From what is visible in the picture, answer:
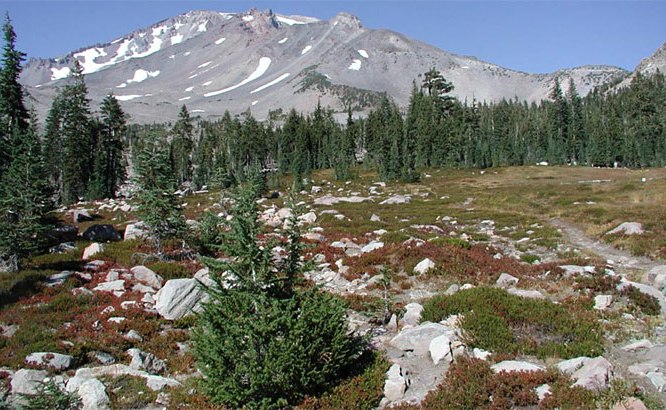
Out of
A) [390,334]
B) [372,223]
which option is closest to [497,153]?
[372,223]

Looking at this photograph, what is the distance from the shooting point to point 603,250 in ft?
68.2

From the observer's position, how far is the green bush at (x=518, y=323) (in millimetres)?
9789

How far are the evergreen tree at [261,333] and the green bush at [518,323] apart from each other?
11.7ft

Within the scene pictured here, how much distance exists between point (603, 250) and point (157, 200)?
66.9 ft

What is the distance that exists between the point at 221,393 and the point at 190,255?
45.1 feet

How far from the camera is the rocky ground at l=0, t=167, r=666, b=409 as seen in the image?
880cm

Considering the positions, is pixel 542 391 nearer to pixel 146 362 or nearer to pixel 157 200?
pixel 146 362

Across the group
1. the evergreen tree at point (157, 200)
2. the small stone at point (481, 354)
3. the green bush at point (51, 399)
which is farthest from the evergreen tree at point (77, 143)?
the small stone at point (481, 354)

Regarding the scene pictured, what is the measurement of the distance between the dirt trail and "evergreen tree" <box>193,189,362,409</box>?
46.8 ft

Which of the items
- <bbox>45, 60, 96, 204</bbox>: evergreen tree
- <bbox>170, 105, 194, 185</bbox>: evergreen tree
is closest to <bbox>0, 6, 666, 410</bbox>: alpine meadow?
<bbox>45, 60, 96, 204</bbox>: evergreen tree

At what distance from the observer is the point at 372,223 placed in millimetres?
30109

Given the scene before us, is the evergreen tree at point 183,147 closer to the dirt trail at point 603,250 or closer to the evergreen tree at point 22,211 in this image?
the evergreen tree at point 22,211

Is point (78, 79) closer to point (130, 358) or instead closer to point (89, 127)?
point (89, 127)

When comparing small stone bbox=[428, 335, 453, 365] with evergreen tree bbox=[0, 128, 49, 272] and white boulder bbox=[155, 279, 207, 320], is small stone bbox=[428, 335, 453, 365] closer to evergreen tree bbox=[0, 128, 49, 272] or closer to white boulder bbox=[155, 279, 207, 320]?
white boulder bbox=[155, 279, 207, 320]
